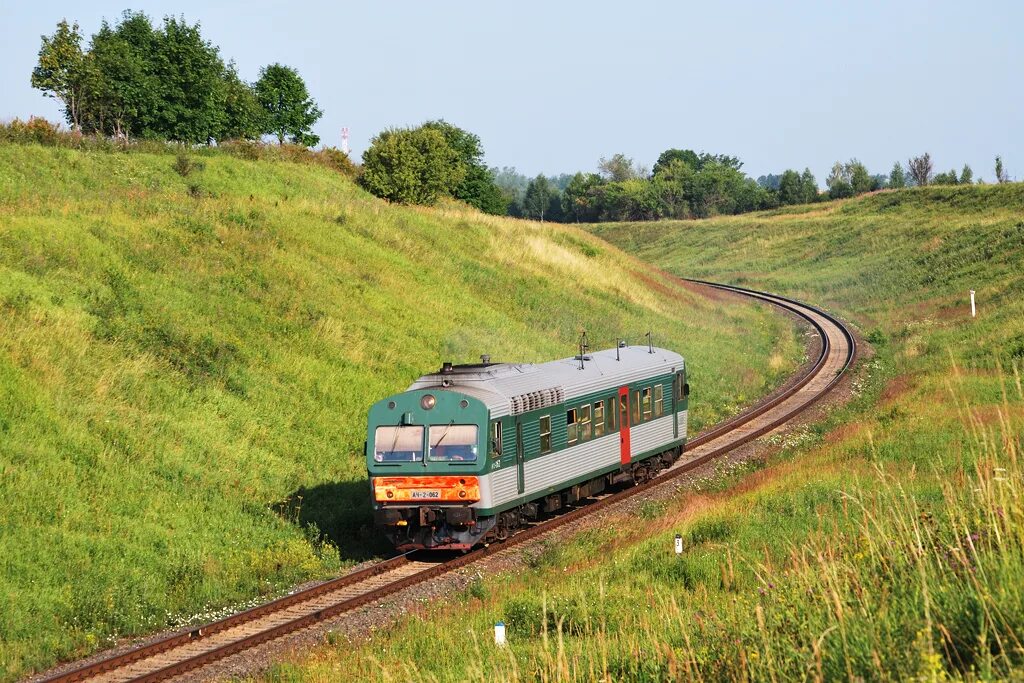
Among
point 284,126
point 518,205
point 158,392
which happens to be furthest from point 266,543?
point 518,205

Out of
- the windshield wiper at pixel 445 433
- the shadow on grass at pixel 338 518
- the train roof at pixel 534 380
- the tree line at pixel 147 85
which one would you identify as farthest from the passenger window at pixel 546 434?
the tree line at pixel 147 85

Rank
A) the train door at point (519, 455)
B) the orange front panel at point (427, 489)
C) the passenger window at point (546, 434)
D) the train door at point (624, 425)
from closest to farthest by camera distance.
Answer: the orange front panel at point (427, 489)
the train door at point (519, 455)
the passenger window at point (546, 434)
the train door at point (624, 425)

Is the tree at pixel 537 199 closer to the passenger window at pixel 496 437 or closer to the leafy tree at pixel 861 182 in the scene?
the leafy tree at pixel 861 182

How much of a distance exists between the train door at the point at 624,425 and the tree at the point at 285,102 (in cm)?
6541

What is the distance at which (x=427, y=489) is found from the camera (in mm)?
19172

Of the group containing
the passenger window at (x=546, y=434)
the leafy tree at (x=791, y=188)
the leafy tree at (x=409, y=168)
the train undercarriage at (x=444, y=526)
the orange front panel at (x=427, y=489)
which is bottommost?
the train undercarriage at (x=444, y=526)

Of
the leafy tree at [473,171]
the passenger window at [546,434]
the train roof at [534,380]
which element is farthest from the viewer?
the leafy tree at [473,171]

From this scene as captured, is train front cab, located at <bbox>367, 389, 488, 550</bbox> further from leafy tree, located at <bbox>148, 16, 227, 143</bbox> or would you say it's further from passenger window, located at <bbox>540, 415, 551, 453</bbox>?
leafy tree, located at <bbox>148, 16, 227, 143</bbox>

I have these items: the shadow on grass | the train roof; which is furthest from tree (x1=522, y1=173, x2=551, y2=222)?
the shadow on grass

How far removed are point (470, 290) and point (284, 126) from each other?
156 feet

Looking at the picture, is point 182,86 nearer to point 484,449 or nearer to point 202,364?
point 202,364

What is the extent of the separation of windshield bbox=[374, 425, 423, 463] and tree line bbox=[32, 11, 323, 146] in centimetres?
4144

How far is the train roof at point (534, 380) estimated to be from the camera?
19.7 meters

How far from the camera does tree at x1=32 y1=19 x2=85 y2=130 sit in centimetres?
5569
